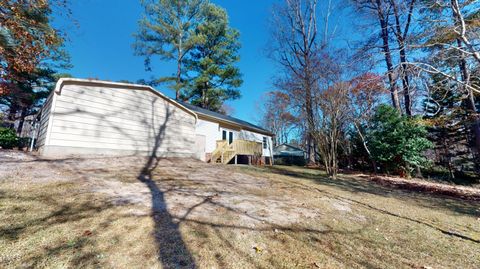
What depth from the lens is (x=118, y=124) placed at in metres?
8.94

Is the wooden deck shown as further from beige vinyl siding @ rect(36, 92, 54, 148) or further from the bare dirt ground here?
beige vinyl siding @ rect(36, 92, 54, 148)

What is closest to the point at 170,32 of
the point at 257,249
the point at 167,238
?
the point at 167,238

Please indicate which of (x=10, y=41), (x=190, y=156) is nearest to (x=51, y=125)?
(x=190, y=156)

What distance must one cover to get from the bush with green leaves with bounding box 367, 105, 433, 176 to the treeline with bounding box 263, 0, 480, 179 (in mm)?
53

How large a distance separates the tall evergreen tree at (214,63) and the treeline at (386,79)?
6050 millimetres

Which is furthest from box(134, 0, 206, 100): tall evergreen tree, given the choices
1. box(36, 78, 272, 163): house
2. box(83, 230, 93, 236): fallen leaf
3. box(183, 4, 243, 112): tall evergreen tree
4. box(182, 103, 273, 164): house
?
box(83, 230, 93, 236): fallen leaf

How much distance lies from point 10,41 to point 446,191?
21073 mm

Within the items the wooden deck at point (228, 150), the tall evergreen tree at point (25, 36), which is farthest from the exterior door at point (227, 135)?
the tall evergreen tree at point (25, 36)

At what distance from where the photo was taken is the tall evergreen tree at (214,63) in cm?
2061

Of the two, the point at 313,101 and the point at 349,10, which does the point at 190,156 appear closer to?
the point at 313,101

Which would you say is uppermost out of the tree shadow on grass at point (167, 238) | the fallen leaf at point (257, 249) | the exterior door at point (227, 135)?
the exterior door at point (227, 135)

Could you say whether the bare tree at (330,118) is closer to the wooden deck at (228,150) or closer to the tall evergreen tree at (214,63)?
the wooden deck at (228,150)

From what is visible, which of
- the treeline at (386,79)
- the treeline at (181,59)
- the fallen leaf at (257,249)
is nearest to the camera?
the fallen leaf at (257,249)

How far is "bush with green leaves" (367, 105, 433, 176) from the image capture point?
11.9 metres
